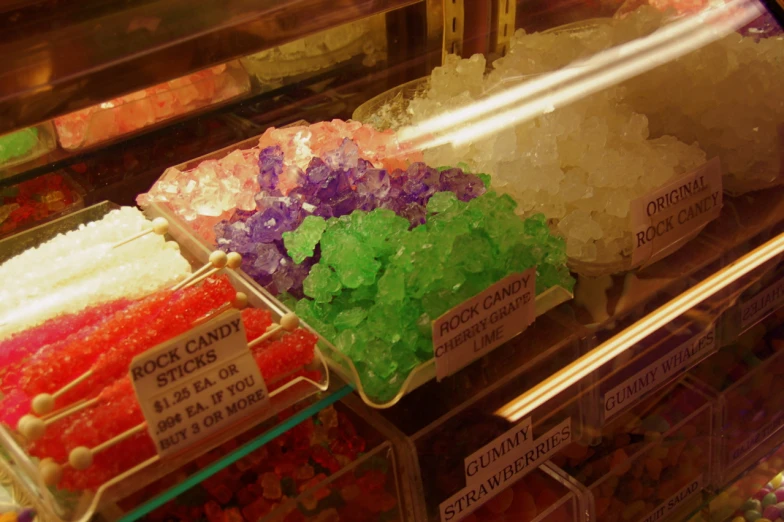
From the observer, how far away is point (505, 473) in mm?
1292

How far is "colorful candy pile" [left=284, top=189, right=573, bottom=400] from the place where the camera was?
43.6 inches

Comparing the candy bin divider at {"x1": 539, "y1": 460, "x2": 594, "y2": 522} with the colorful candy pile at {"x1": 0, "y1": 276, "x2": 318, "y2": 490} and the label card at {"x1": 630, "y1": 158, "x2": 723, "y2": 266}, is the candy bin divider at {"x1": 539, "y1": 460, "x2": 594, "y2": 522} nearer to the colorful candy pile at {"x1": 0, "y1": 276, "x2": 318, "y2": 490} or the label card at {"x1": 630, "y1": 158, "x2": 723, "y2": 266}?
the label card at {"x1": 630, "y1": 158, "x2": 723, "y2": 266}

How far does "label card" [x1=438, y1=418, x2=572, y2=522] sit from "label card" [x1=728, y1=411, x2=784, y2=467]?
67cm

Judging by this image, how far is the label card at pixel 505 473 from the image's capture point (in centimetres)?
123

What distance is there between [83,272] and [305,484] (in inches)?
19.2

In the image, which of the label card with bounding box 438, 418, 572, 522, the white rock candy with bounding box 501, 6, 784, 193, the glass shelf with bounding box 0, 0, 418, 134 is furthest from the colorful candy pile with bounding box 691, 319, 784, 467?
the glass shelf with bounding box 0, 0, 418, 134

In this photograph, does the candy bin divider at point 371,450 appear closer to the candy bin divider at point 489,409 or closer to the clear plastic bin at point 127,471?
the candy bin divider at point 489,409

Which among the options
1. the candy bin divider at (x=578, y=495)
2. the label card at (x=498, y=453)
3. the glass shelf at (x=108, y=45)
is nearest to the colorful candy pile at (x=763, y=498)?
the candy bin divider at (x=578, y=495)

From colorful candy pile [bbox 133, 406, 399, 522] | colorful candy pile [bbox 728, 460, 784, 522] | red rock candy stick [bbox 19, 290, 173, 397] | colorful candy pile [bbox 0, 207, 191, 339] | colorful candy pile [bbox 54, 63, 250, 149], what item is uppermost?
colorful candy pile [bbox 54, 63, 250, 149]

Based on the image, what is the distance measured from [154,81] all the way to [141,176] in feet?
2.34

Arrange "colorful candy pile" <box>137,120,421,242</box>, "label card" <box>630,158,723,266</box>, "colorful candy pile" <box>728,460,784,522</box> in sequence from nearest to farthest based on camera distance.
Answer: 1. "label card" <box>630,158,723,266</box>
2. "colorful candy pile" <box>137,120,421,242</box>
3. "colorful candy pile" <box>728,460,784,522</box>

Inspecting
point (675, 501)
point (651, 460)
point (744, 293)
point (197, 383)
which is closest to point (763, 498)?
point (675, 501)

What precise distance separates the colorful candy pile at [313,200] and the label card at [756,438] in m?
1.01

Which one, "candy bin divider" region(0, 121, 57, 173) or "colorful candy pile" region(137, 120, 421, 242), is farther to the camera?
"candy bin divider" region(0, 121, 57, 173)
